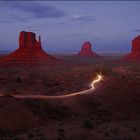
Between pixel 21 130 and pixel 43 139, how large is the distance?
4742 millimetres

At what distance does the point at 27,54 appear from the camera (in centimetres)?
9806

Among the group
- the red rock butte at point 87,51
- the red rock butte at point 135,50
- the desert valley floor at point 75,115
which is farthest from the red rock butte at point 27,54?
the red rock butte at point 87,51

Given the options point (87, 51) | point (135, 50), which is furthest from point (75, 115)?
point (87, 51)

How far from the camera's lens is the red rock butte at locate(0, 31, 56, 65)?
9500 cm

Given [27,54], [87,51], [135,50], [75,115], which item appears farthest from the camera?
[87,51]

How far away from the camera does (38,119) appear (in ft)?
81.6

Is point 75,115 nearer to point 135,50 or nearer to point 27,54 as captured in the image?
point 27,54

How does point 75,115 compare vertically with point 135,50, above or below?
above

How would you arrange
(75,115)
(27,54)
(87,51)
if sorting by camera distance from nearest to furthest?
(75,115), (27,54), (87,51)

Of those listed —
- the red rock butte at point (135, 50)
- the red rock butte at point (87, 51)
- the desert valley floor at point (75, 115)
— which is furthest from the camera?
the red rock butte at point (87, 51)

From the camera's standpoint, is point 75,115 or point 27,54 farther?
point 27,54

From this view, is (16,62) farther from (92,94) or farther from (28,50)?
(92,94)

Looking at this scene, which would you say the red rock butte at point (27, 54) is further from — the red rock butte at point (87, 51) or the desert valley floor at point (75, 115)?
the red rock butte at point (87, 51)

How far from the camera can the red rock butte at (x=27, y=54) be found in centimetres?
9500
